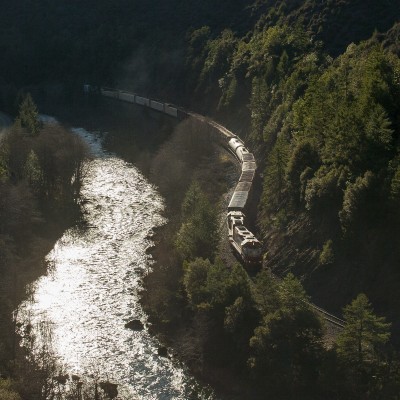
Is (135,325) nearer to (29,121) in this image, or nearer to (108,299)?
(108,299)

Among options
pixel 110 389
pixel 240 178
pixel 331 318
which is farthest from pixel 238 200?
pixel 110 389

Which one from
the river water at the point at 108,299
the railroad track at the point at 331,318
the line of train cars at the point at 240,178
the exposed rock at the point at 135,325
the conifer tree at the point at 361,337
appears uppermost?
the conifer tree at the point at 361,337

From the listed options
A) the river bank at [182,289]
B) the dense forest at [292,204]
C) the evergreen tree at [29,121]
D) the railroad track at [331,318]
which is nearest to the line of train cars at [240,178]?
the river bank at [182,289]

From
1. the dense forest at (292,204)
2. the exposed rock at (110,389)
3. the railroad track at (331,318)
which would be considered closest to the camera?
the dense forest at (292,204)

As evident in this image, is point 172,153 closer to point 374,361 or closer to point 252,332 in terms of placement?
point 252,332

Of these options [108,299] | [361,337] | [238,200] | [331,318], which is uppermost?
[361,337]

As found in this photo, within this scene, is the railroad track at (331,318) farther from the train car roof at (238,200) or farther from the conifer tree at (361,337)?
the train car roof at (238,200)
